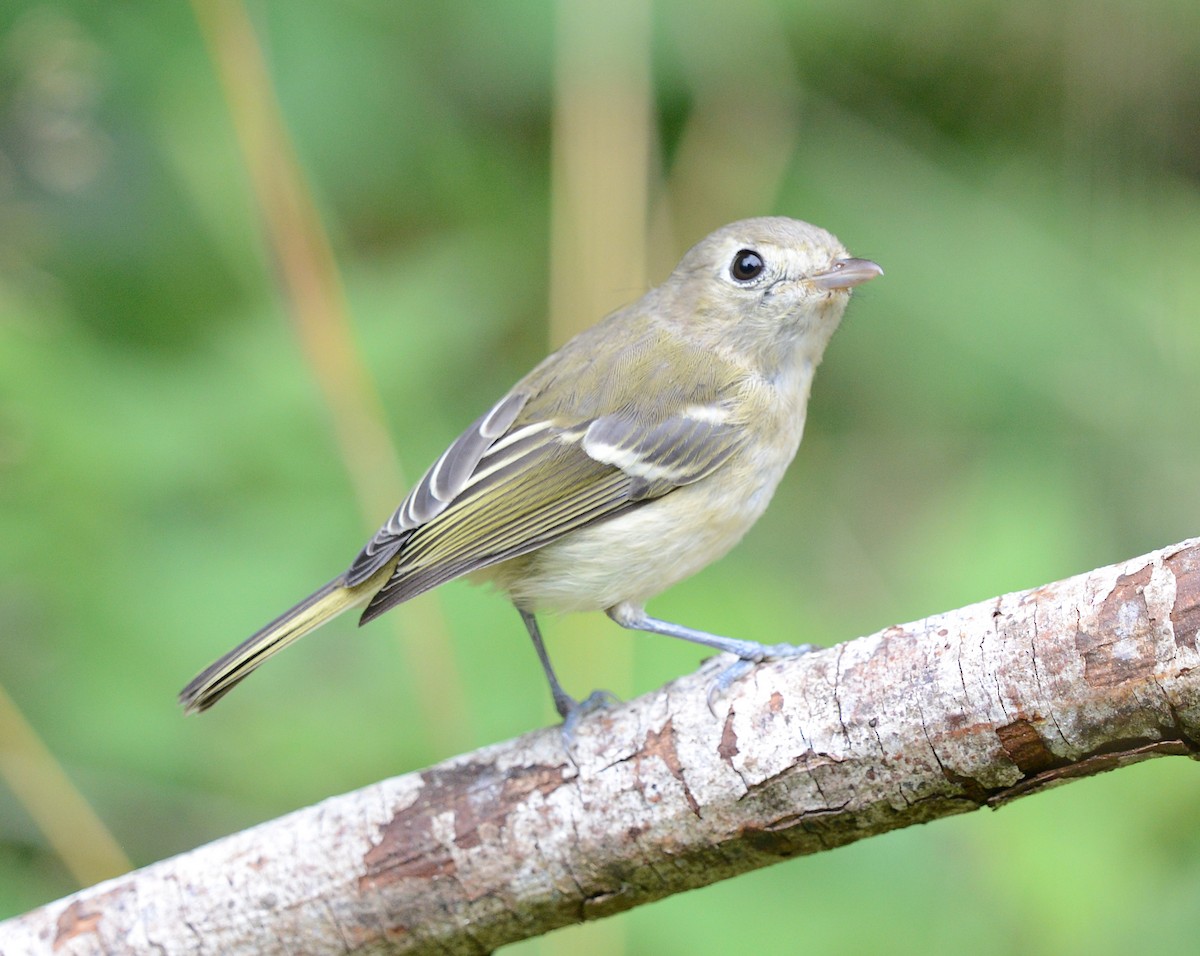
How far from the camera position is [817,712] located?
2.15 m

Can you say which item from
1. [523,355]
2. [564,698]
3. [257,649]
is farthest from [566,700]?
[523,355]

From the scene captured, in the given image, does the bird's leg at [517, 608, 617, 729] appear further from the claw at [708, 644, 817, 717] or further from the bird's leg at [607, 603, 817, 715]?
the claw at [708, 644, 817, 717]

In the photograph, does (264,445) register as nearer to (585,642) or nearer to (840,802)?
(585,642)

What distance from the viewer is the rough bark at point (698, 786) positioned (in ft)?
6.21

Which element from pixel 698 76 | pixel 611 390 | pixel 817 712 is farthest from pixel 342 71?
A: pixel 817 712

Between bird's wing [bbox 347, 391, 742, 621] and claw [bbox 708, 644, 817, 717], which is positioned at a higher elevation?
bird's wing [bbox 347, 391, 742, 621]

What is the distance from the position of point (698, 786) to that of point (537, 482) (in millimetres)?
944

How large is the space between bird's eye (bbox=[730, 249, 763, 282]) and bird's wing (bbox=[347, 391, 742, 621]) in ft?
1.18

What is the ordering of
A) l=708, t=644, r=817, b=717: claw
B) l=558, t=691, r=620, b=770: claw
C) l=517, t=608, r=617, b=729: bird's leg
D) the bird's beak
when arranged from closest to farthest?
l=708, t=644, r=817, b=717: claw → l=558, t=691, r=620, b=770: claw → l=517, t=608, r=617, b=729: bird's leg → the bird's beak

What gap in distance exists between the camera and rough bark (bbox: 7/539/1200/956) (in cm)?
189

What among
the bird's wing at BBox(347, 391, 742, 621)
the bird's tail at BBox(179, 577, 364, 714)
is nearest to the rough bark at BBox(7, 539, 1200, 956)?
the bird's tail at BBox(179, 577, 364, 714)

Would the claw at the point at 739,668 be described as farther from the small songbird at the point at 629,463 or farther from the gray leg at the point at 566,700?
the gray leg at the point at 566,700

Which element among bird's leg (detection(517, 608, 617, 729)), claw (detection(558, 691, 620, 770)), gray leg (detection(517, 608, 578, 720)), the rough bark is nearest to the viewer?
the rough bark

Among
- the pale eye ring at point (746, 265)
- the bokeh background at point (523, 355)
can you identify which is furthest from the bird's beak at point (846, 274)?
the bokeh background at point (523, 355)
